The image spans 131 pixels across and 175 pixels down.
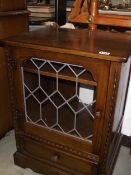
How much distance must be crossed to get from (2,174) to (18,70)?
645mm

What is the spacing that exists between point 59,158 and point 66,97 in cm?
33

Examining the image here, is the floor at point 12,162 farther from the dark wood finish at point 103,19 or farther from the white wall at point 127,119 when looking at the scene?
the dark wood finish at point 103,19

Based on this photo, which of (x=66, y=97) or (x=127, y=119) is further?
(x=127, y=119)

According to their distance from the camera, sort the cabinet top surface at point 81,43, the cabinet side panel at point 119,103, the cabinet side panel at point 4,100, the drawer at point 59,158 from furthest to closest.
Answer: the cabinet side panel at point 4,100 → the drawer at point 59,158 → the cabinet side panel at point 119,103 → the cabinet top surface at point 81,43

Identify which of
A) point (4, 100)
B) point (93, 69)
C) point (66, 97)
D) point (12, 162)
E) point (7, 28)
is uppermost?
point (7, 28)

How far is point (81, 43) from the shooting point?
95 centimetres

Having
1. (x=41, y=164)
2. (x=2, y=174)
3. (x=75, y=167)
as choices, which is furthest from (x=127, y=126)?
(x=2, y=174)

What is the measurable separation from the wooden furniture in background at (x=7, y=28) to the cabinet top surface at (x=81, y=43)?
10.8 inches

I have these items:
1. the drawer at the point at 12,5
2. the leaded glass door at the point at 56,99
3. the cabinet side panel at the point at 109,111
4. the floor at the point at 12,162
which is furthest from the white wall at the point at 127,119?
the drawer at the point at 12,5

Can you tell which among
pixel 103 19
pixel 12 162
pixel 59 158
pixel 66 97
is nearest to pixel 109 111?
pixel 66 97

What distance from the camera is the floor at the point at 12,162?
1.31 metres

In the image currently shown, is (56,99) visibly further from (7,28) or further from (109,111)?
(7,28)

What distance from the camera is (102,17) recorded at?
4.19 feet

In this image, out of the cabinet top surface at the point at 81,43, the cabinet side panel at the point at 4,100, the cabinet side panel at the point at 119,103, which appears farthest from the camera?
the cabinet side panel at the point at 4,100
